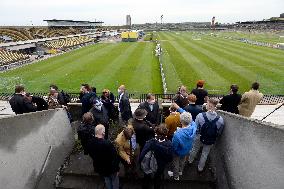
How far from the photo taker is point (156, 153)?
227 inches

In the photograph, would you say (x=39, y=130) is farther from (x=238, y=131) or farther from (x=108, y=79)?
(x=108, y=79)

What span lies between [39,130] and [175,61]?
110ft

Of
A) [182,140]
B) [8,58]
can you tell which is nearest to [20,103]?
[182,140]

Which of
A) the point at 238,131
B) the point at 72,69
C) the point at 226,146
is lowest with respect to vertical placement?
the point at 72,69

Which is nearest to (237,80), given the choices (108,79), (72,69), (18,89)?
(108,79)

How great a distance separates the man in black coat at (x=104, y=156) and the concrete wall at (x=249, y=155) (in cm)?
257

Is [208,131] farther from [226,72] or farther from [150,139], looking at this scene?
[226,72]

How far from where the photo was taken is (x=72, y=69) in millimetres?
35406

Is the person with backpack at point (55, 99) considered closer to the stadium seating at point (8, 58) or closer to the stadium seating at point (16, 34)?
the stadium seating at point (8, 58)

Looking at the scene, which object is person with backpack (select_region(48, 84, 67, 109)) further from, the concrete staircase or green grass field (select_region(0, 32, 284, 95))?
green grass field (select_region(0, 32, 284, 95))

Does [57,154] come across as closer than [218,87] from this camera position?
Yes

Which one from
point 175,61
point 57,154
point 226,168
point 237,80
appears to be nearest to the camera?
point 226,168

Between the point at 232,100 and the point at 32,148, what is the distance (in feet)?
19.5

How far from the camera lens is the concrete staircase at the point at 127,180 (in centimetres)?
666
